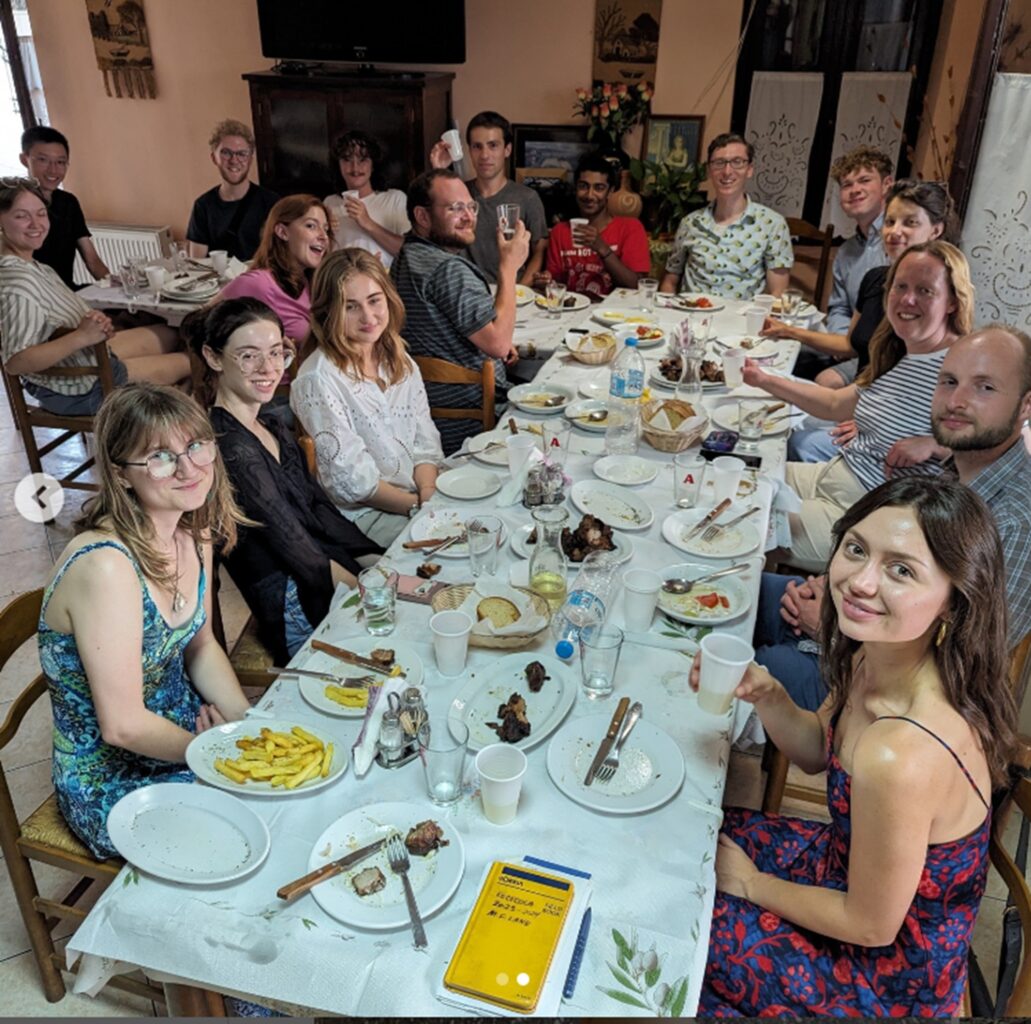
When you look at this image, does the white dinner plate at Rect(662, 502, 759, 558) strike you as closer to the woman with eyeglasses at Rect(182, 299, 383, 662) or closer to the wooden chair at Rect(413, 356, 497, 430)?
the woman with eyeglasses at Rect(182, 299, 383, 662)

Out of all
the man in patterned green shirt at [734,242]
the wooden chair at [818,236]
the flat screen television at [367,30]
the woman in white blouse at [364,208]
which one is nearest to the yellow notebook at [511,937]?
the man in patterned green shirt at [734,242]

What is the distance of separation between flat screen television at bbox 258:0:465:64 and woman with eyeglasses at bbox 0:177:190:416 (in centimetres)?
219

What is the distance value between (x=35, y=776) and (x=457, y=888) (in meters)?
1.79

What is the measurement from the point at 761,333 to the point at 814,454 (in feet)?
2.09

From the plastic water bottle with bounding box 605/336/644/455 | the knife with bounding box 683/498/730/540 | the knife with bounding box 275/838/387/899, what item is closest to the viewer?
the knife with bounding box 275/838/387/899

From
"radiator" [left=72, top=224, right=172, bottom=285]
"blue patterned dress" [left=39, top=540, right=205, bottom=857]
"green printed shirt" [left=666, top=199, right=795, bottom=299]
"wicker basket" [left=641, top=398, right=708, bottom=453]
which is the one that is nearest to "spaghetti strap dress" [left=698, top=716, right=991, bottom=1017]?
"blue patterned dress" [left=39, top=540, right=205, bottom=857]

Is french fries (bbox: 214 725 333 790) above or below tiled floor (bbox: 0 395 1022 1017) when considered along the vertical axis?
above

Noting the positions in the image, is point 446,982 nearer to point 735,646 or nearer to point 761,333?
point 735,646

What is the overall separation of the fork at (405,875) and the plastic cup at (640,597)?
0.69 metres

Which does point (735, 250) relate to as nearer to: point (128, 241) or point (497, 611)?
point (497, 611)

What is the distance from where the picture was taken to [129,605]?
151cm

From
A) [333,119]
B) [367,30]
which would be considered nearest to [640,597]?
[333,119]

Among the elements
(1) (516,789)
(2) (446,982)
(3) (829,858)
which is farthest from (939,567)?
(2) (446,982)

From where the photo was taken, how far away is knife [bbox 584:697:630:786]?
1.39 meters
